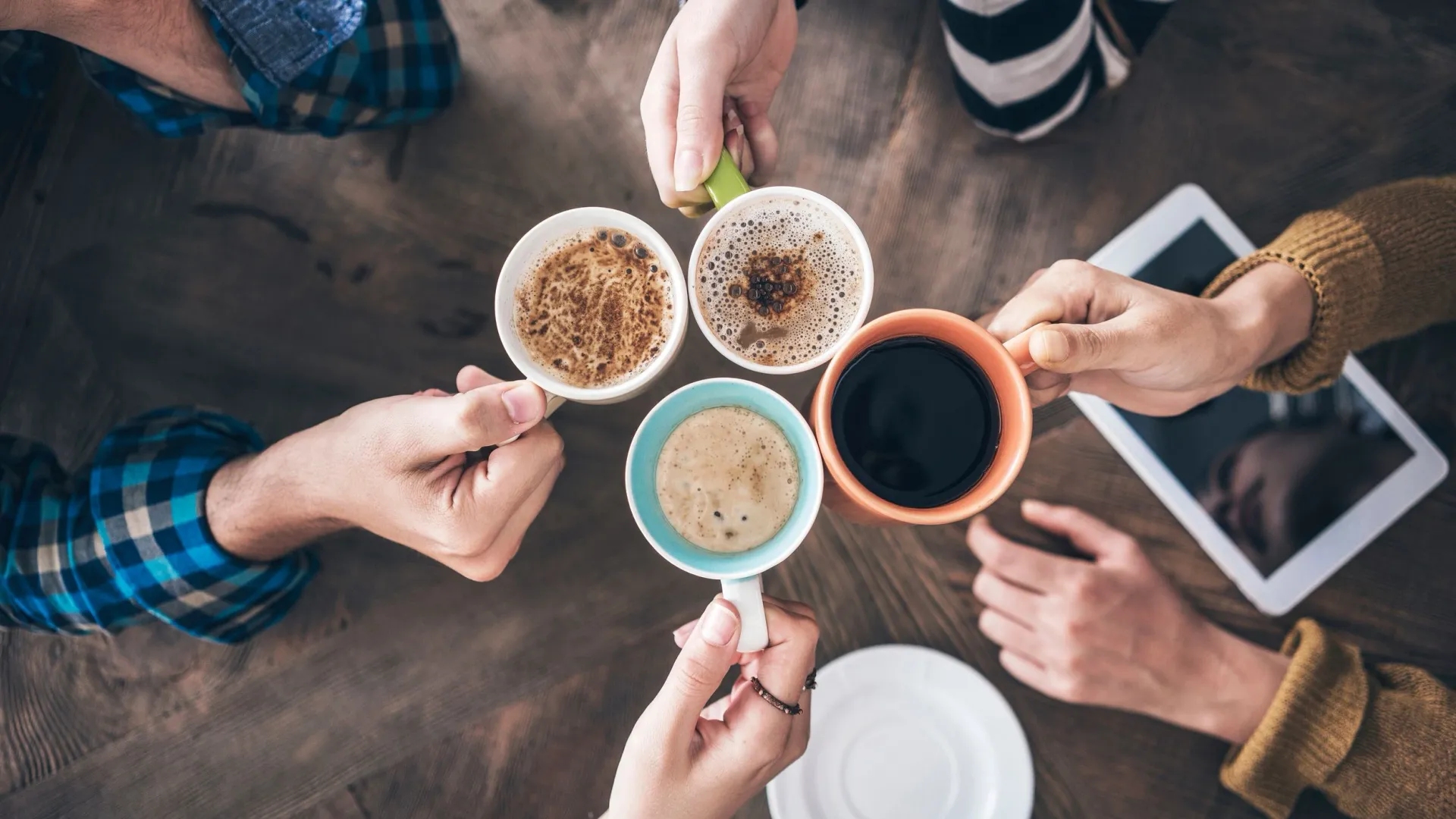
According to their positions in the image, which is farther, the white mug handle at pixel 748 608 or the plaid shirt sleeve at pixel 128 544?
the plaid shirt sleeve at pixel 128 544

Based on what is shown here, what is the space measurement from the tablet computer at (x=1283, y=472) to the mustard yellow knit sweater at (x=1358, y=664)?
11cm

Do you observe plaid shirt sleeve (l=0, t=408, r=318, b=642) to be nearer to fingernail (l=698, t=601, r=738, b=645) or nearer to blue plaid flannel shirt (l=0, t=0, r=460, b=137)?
blue plaid flannel shirt (l=0, t=0, r=460, b=137)

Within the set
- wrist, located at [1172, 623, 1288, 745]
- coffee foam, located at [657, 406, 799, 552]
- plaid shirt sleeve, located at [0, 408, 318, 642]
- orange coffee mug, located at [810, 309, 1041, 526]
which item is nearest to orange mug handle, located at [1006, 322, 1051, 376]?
orange coffee mug, located at [810, 309, 1041, 526]

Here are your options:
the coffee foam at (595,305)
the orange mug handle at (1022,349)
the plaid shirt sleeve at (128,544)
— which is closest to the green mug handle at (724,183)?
the coffee foam at (595,305)

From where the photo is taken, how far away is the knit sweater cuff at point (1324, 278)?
1.05m

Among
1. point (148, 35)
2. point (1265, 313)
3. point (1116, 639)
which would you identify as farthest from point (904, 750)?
point (148, 35)

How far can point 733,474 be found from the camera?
3.26 feet

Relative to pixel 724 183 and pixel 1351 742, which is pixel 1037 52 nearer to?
pixel 724 183

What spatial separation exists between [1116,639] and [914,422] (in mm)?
530

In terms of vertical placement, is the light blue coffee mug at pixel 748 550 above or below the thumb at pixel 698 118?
below

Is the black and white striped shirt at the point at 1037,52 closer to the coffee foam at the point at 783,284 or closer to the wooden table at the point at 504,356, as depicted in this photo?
the wooden table at the point at 504,356

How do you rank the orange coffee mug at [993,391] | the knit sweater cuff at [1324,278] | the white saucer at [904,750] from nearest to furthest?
1. the orange coffee mug at [993,391]
2. the knit sweater cuff at [1324,278]
3. the white saucer at [904,750]

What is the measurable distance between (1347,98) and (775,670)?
4.30 ft

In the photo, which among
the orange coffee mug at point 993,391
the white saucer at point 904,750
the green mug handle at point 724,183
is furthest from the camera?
the white saucer at point 904,750
